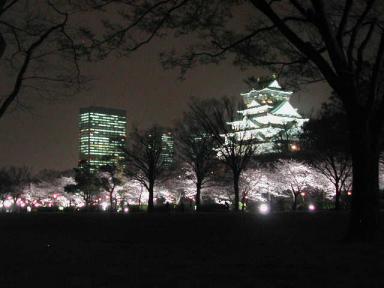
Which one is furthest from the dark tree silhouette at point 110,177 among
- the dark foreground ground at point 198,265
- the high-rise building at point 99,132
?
the dark foreground ground at point 198,265

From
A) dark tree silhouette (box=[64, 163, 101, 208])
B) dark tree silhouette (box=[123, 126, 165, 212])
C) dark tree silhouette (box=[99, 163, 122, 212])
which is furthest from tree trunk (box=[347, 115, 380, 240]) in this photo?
dark tree silhouette (box=[64, 163, 101, 208])

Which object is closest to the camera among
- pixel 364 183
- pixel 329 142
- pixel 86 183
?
pixel 364 183

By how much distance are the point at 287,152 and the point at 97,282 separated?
138ft

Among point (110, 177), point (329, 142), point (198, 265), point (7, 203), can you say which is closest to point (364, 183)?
point (198, 265)

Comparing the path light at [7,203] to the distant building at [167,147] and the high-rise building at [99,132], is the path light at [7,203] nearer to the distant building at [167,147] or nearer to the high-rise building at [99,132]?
the high-rise building at [99,132]

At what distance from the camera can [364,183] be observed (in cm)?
1052

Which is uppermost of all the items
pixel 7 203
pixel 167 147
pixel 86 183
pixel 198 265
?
pixel 167 147

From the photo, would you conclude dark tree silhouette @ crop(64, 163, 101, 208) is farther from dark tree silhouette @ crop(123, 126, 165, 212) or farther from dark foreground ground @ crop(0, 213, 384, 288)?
dark foreground ground @ crop(0, 213, 384, 288)

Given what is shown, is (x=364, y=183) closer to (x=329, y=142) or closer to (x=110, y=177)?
(x=329, y=142)

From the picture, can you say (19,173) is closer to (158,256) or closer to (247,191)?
(247,191)

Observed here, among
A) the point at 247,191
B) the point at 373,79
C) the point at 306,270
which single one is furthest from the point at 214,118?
the point at 306,270

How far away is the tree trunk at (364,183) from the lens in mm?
10531

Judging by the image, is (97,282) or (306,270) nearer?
(97,282)

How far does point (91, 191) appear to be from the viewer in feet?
214
